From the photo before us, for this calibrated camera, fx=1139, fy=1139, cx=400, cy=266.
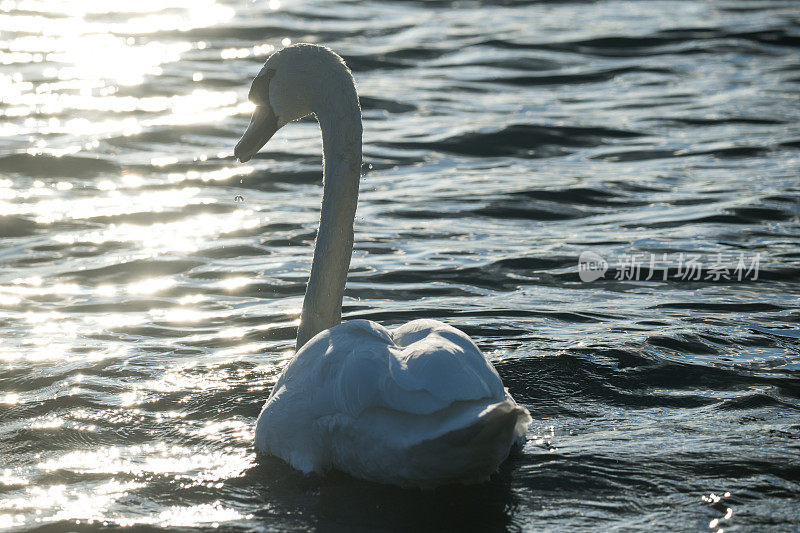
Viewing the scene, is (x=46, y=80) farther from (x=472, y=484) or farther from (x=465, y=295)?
(x=472, y=484)

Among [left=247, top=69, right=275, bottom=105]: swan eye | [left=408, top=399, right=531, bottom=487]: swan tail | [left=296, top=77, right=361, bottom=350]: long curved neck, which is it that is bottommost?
[left=408, top=399, right=531, bottom=487]: swan tail

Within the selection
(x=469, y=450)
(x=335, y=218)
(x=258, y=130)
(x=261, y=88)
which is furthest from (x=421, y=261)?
(x=469, y=450)

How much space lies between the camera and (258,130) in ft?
20.7

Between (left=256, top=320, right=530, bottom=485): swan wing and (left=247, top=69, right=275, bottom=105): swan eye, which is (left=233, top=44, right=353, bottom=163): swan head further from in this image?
(left=256, top=320, right=530, bottom=485): swan wing

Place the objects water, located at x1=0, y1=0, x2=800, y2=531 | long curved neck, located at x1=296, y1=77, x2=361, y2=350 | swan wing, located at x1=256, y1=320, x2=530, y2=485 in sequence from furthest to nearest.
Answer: long curved neck, located at x1=296, y1=77, x2=361, y2=350
water, located at x1=0, y1=0, x2=800, y2=531
swan wing, located at x1=256, y1=320, x2=530, y2=485

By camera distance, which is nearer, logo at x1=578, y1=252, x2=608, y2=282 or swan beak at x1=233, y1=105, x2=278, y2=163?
swan beak at x1=233, y1=105, x2=278, y2=163

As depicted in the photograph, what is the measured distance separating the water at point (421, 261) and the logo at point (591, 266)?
9 centimetres

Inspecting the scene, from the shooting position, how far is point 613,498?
4770 mm

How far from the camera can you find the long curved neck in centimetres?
583

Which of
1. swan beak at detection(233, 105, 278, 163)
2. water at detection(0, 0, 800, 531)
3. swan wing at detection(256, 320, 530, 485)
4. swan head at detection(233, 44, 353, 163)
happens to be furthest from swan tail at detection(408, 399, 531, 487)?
swan beak at detection(233, 105, 278, 163)

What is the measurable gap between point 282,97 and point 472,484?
2.43 m

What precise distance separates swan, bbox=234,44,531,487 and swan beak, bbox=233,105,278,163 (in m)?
0.57

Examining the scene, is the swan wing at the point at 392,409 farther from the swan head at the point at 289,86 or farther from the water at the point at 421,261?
the swan head at the point at 289,86

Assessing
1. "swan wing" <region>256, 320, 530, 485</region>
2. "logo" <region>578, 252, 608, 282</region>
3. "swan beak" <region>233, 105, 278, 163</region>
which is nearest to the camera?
"swan wing" <region>256, 320, 530, 485</region>
